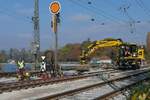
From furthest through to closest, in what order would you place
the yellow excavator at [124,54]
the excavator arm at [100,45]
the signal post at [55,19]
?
the excavator arm at [100,45], the yellow excavator at [124,54], the signal post at [55,19]

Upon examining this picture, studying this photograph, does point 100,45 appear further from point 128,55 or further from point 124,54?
point 128,55

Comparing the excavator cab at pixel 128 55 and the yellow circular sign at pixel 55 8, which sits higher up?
the yellow circular sign at pixel 55 8

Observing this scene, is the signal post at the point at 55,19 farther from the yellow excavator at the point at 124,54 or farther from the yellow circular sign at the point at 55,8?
the yellow excavator at the point at 124,54

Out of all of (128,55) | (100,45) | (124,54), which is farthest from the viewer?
(100,45)

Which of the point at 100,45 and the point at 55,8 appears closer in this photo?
the point at 55,8

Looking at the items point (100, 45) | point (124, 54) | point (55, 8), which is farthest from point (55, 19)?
point (100, 45)

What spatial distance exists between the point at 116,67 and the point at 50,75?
26629mm

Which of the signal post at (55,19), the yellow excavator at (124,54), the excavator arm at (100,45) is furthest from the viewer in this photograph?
the excavator arm at (100,45)

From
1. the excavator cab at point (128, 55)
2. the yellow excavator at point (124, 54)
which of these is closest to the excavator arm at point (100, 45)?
the yellow excavator at point (124, 54)

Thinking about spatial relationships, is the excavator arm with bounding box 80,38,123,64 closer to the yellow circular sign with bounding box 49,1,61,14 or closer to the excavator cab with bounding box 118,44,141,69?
the excavator cab with bounding box 118,44,141,69

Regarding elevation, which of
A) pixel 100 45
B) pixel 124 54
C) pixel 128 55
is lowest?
pixel 128 55

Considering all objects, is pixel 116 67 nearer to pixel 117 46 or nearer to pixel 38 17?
pixel 117 46

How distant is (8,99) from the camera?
1880 centimetres

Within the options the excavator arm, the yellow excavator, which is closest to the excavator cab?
the yellow excavator
